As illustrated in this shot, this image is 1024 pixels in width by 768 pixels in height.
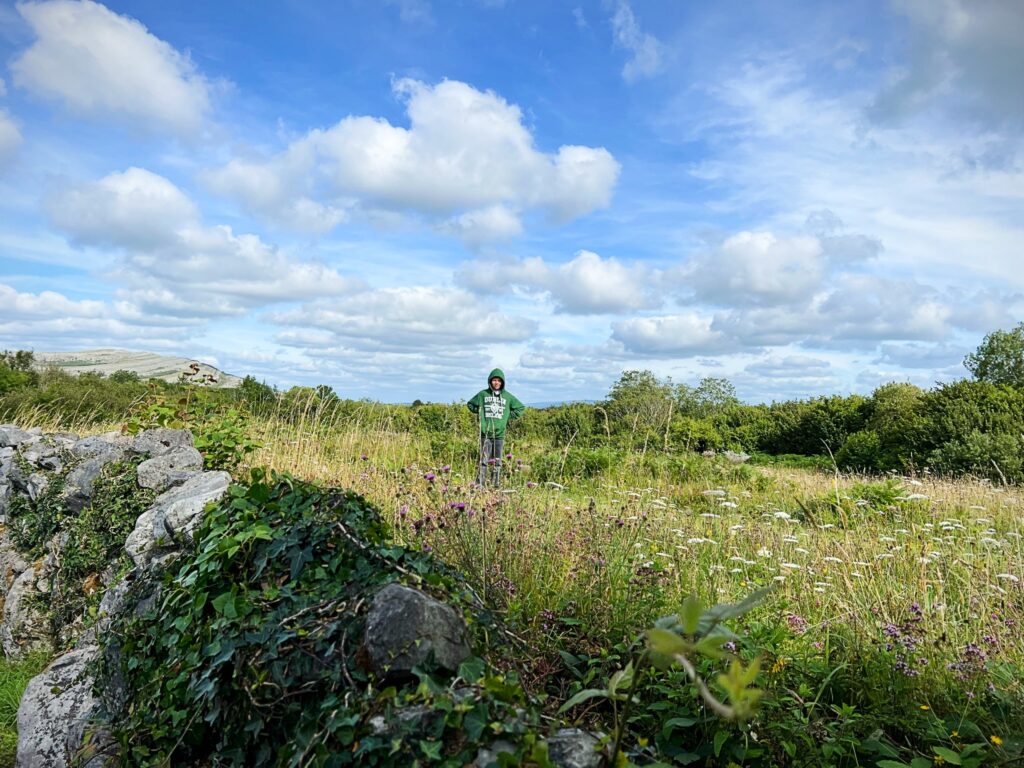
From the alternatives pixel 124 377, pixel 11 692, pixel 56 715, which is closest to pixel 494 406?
pixel 11 692

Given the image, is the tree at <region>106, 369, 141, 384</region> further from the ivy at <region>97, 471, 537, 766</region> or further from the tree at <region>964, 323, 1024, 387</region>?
the tree at <region>964, 323, 1024, 387</region>

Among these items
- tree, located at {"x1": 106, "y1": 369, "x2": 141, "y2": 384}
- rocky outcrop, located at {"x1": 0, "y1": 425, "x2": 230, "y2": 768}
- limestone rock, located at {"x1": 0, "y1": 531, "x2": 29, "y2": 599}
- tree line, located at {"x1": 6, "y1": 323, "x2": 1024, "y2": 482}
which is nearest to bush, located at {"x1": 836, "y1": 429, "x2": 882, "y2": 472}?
tree line, located at {"x1": 6, "y1": 323, "x2": 1024, "y2": 482}

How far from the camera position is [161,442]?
19.4 ft

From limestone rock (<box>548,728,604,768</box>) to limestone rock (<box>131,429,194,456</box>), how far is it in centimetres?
478

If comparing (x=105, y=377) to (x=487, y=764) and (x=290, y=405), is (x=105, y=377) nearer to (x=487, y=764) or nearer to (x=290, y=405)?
(x=290, y=405)

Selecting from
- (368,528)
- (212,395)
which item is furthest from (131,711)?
(212,395)

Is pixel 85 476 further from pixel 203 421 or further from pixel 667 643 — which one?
pixel 667 643

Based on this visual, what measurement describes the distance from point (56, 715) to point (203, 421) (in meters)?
4.28

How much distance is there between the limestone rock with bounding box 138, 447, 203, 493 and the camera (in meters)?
4.99

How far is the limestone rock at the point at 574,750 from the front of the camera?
5.13ft

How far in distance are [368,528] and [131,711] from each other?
3.79 feet

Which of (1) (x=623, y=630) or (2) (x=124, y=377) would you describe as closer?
(1) (x=623, y=630)

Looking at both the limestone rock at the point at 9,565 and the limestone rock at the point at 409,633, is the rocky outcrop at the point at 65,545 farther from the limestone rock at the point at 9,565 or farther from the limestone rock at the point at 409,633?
the limestone rock at the point at 409,633

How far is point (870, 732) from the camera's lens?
8.39ft
